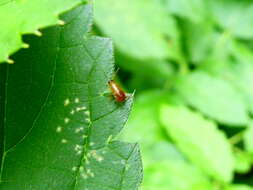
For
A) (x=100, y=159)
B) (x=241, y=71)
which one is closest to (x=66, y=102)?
(x=100, y=159)

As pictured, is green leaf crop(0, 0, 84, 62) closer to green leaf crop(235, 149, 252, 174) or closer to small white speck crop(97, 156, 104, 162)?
small white speck crop(97, 156, 104, 162)

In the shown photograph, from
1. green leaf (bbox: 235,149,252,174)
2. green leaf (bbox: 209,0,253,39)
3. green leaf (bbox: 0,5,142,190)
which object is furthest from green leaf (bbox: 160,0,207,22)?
green leaf (bbox: 0,5,142,190)

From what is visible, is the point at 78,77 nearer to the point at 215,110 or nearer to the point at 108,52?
the point at 108,52

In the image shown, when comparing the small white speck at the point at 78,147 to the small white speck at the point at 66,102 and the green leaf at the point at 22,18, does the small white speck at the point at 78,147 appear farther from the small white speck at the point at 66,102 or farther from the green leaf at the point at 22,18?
the green leaf at the point at 22,18

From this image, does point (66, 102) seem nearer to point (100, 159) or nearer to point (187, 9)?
point (100, 159)

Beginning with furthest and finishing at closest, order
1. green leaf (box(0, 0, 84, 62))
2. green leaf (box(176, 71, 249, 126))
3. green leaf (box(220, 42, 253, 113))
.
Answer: green leaf (box(220, 42, 253, 113)), green leaf (box(176, 71, 249, 126)), green leaf (box(0, 0, 84, 62))
